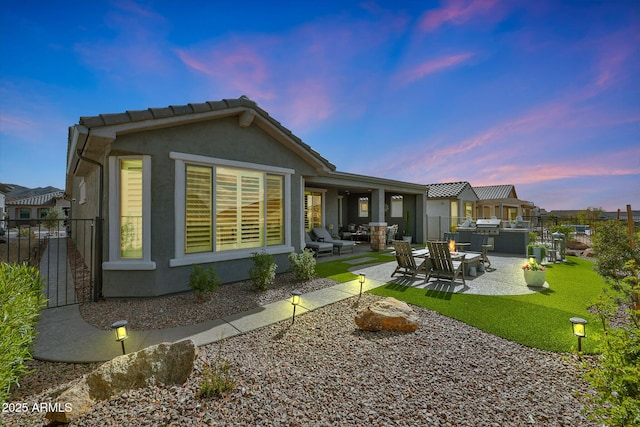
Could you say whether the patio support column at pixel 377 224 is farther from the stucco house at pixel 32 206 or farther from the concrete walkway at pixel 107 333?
the stucco house at pixel 32 206

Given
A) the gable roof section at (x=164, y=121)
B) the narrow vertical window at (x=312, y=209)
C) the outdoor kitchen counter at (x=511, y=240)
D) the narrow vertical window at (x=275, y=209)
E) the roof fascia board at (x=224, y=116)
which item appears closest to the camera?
the gable roof section at (x=164, y=121)

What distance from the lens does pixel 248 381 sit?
289 centimetres

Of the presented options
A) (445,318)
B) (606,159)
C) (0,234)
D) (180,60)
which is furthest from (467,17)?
(0,234)

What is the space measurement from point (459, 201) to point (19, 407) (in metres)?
22.3

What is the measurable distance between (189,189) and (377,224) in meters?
9.25

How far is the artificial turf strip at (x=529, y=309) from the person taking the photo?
13.2 feet

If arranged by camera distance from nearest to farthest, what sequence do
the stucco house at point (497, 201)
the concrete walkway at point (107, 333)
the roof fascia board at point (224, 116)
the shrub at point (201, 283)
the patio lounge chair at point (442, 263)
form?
the concrete walkway at point (107, 333)
the roof fascia board at point (224, 116)
the shrub at point (201, 283)
the patio lounge chair at point (442, 263)
the stucco house at point (497, 201)

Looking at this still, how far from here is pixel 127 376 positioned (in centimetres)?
271

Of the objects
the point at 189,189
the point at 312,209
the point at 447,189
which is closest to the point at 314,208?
the point at 312,209

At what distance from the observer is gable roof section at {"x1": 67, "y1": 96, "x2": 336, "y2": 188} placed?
15.8 feet

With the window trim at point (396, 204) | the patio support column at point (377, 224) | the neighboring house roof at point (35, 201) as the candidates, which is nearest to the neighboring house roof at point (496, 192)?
the window trim at point (396, 204)

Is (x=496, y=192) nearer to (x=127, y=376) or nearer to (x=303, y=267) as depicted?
(x=303, y=267)

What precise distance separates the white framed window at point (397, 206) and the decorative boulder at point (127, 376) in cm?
1655

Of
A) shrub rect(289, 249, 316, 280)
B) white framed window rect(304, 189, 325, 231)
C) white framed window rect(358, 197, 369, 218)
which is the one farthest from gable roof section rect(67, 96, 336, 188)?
white framed window rect(358, 197, 369, 218)
